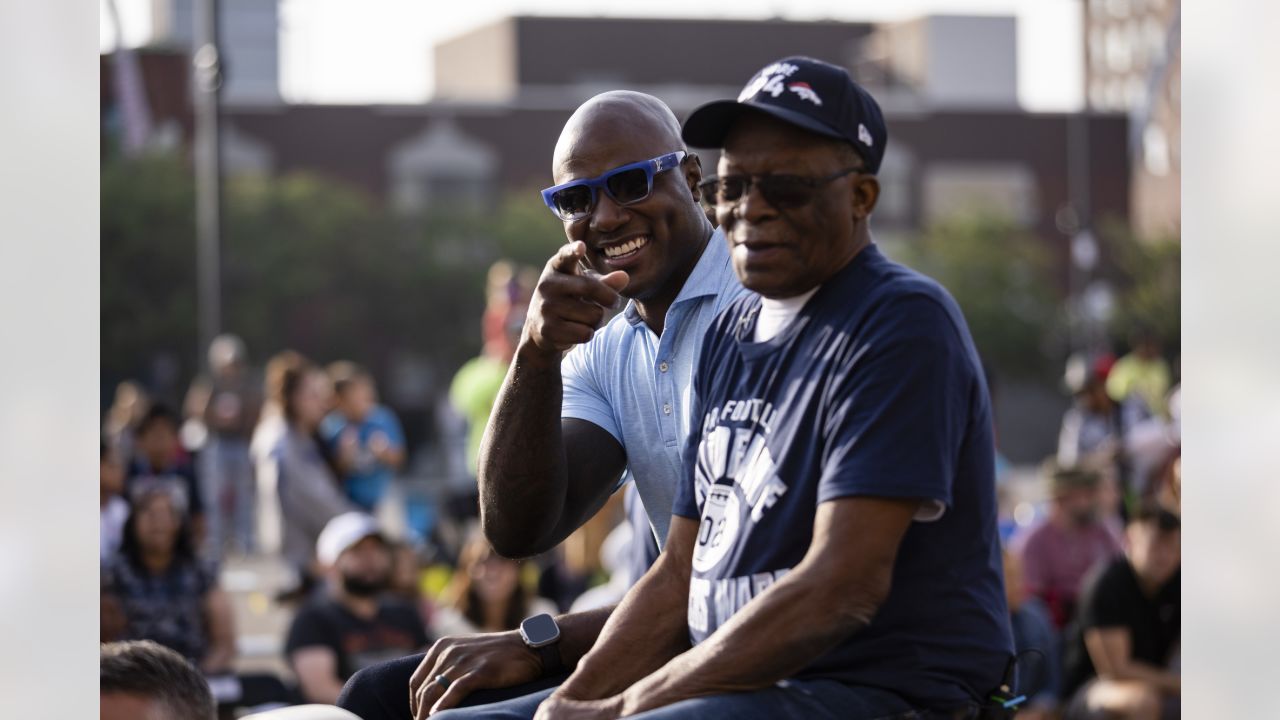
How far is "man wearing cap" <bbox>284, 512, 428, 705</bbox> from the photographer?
8.69 meters

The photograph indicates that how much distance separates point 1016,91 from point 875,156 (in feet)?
213

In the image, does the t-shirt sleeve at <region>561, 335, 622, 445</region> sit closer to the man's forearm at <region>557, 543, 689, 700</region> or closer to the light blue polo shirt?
the light blue polo shirt

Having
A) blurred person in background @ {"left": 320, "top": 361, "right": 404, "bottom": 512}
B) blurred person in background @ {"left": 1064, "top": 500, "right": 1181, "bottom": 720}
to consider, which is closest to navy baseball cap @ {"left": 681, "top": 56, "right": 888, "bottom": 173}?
blurred person in background @ {"left": 1064, "top": 500, "right": 1181, "bottom": 720}

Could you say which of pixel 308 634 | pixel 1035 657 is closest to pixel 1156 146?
pixel 1035 657

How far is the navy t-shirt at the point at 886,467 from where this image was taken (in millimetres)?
2826

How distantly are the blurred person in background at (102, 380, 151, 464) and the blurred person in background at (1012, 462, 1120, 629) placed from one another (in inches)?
214

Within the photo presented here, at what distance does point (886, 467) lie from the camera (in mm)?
2791

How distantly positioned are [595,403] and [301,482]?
7.83 m

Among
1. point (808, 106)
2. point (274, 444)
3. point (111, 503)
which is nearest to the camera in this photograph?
point (808, 106)

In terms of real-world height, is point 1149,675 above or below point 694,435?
below

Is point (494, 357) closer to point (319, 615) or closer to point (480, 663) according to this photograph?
point (319, 615)
